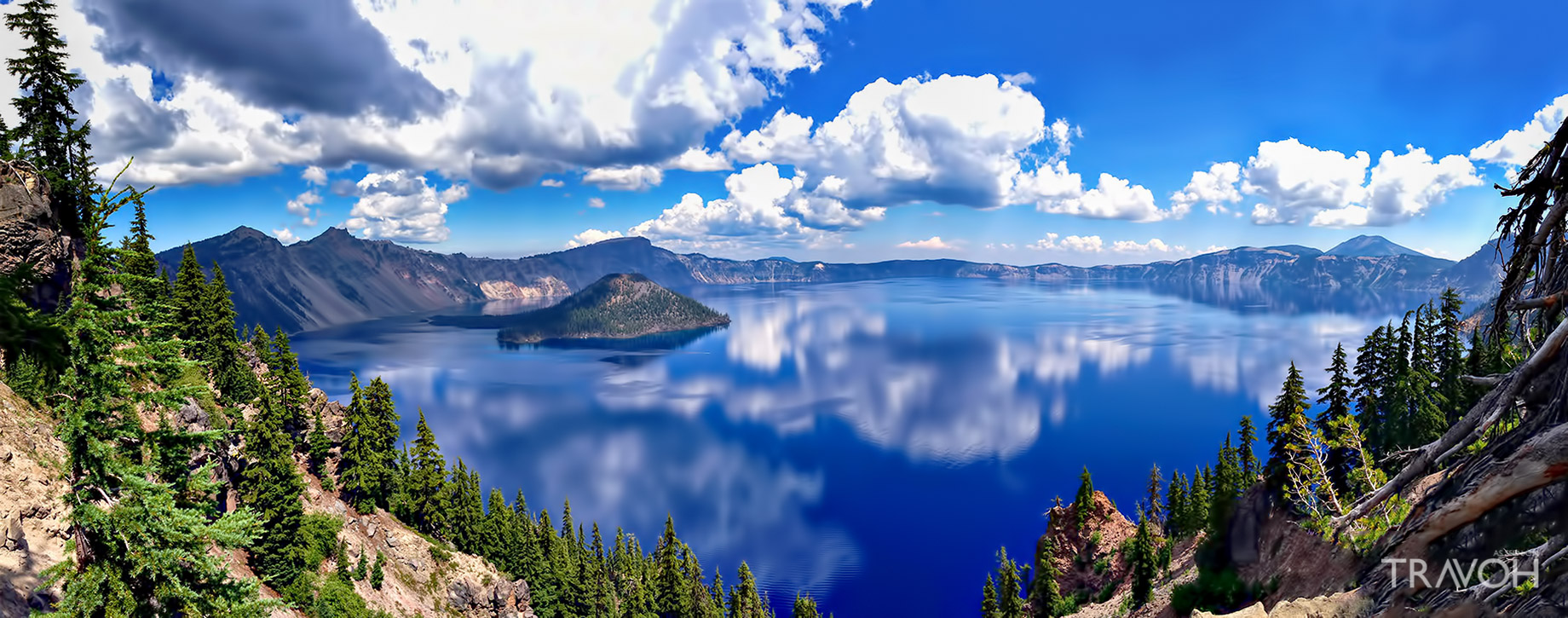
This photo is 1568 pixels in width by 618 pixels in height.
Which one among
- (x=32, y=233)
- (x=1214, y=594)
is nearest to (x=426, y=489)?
(x=32, y=233)

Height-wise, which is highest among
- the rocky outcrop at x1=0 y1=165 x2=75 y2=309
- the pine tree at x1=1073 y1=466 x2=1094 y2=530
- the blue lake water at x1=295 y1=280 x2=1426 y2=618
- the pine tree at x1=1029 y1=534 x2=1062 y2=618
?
the rocky outcrop at x1=0 y1=165 x2=75 y2=309

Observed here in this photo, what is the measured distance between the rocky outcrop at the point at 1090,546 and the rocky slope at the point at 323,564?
48.7m

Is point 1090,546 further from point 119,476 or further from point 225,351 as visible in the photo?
point 225,351

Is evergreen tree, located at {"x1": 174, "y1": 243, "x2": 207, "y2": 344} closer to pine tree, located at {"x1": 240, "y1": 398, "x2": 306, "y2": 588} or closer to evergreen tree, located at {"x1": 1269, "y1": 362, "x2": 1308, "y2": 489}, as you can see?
pine tree, located at {"x1": 240, "y1": 398, "x2": 306, "y2": 588}

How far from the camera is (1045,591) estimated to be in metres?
46.8

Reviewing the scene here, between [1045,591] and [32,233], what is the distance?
67.7 metres

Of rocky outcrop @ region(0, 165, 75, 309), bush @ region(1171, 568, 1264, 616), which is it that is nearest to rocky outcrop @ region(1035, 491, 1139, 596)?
bush @ region(1171, 568, 1264, 616)

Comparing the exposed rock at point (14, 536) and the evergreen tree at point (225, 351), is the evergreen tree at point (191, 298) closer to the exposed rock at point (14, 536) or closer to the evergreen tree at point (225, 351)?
the evergreen tree at point (225, 351)

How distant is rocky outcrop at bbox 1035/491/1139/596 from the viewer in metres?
48.6

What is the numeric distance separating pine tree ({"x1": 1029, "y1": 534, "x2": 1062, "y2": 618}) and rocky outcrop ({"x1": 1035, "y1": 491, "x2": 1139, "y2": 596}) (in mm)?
1712

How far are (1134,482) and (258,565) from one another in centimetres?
11532

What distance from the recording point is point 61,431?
1156 cm

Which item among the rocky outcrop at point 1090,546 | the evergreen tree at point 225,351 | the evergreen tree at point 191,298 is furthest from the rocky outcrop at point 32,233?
the rocky outcrop at point 1090,546

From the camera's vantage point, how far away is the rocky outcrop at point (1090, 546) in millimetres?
48562
